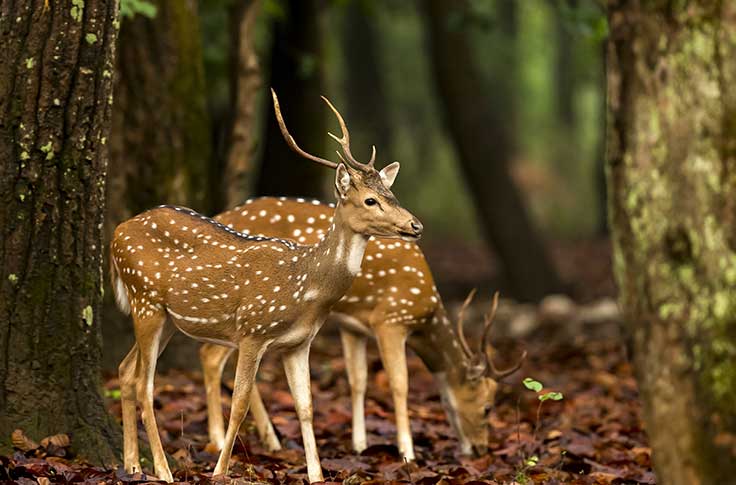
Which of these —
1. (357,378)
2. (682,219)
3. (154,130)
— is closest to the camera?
(682,219)

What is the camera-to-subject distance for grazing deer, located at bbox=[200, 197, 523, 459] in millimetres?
7059

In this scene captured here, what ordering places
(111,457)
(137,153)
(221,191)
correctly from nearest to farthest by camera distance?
(111,457), (137,153), (221,191)

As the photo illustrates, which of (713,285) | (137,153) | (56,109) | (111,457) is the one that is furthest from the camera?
(137,153)

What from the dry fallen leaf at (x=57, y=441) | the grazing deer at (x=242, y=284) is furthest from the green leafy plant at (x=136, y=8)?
the dry fallen leaf at (x=57, y=441)

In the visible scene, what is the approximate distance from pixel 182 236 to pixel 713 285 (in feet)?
9.25

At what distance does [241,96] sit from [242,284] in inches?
164

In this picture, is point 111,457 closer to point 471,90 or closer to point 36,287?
point 36,287

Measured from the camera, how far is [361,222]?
17.6 ft

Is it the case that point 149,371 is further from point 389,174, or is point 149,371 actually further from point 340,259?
point 389,174

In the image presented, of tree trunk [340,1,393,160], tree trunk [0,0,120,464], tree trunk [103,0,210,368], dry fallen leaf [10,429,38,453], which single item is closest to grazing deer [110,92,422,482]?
tree trunk [0,0,120,464]

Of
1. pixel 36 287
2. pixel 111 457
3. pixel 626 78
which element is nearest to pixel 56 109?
pixel 36 287

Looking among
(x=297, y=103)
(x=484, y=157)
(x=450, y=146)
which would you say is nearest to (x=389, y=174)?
(x=297, y=103)

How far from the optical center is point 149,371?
18.2ft

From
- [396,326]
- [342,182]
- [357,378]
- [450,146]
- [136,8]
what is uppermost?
Result: [136,8]
